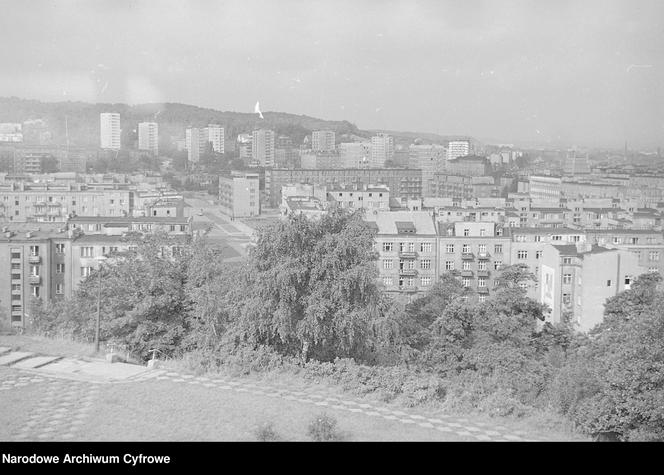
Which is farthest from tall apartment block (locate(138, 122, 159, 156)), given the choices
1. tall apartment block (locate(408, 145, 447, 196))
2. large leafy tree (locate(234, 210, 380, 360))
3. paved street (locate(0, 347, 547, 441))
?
paved street (locate(0, 347, 547, 441))

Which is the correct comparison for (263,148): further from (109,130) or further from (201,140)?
(109,130)

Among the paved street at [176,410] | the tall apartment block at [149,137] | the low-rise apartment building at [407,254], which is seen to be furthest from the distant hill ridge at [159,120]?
the paved street at [176,410]

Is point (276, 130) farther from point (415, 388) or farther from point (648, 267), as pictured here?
point (415, 388)

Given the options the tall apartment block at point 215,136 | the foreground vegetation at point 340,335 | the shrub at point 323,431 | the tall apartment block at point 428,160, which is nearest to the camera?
the shrub at point 323,431

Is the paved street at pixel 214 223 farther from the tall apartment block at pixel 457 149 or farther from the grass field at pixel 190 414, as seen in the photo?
the tall apartment block at pixel 457 149

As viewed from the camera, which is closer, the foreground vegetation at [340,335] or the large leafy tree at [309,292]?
the foreground vegetation at [340,335]

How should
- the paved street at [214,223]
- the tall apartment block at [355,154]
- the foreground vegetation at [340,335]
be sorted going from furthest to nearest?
the tall apartment block at [355,154] < the paved street at [214,223] < the foreground vegetation at [340,335]
